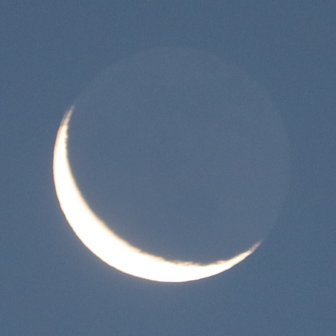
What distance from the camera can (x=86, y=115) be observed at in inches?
480

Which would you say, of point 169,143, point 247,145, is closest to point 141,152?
point 169,143

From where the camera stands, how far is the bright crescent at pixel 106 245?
40.1ft

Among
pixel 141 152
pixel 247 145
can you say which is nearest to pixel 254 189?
pixel 247 145

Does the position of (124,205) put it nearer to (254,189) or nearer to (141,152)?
(141,152)

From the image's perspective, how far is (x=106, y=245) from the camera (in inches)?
485

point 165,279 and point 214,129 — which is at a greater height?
point 214,129

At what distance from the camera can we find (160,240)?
12203 millimetres

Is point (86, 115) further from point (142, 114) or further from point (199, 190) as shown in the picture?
point (199, 190)

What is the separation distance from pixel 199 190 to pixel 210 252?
0.66 meters

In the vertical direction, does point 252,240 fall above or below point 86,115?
below

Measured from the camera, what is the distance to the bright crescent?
1223 cm

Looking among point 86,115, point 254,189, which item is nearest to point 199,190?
point 254,189

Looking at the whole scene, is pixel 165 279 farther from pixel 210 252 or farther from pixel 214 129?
pixel 214 129

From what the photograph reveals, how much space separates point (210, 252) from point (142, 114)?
1601 millimetres
